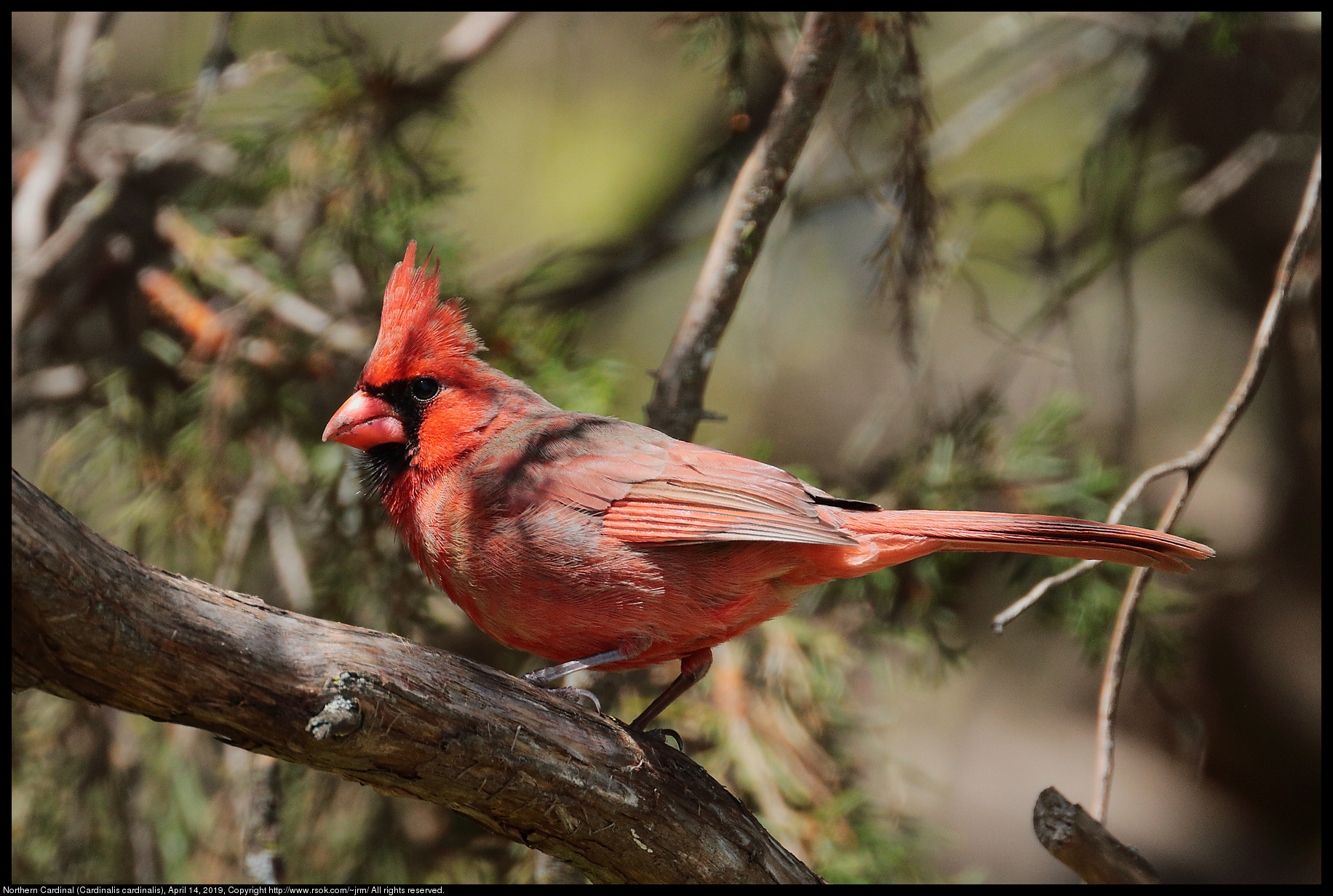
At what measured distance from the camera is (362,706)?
176 centimetres

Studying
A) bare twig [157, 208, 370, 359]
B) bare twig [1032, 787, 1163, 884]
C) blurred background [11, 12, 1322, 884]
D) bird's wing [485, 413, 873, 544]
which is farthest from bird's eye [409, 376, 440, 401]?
bare twig [1032, 787, 1163, 884]

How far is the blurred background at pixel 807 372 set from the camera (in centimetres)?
370

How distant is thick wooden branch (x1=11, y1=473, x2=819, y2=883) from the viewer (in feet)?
5.28

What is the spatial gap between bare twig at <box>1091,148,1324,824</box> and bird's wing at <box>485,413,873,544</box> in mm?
680

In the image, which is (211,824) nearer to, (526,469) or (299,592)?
(299,592)

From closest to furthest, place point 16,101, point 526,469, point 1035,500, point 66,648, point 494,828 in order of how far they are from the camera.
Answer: point 66,648 < point 494,828 < point 526,469 < point 1035,500 < point 16,101

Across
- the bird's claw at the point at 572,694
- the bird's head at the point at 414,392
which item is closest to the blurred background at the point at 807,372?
the bird's head at the point at 414,392

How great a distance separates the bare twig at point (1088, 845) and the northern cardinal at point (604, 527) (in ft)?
1.94

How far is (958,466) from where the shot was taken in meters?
3.93

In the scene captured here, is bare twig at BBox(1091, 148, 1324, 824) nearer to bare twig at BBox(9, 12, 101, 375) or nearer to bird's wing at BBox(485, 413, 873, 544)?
bird's wing at BBox(485, 413, 873, 544)

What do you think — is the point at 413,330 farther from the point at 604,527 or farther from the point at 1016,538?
the point at 1016,538
